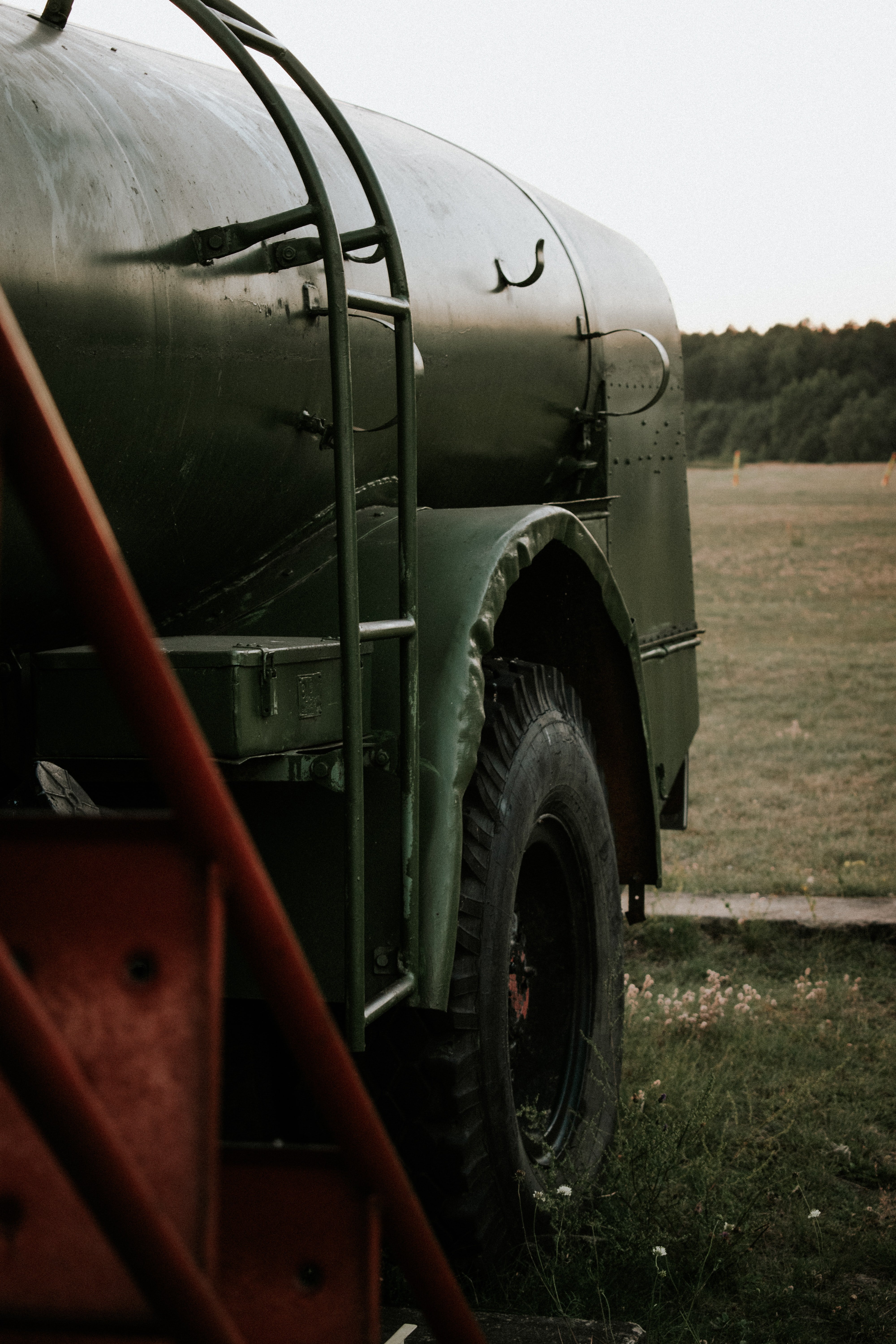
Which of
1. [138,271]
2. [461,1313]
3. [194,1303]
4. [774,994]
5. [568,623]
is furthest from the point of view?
[774,994]

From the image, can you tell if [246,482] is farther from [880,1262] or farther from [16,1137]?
[880,1262]

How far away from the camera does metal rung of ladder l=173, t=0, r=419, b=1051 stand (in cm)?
193

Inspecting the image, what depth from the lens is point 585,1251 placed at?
9.57 feet

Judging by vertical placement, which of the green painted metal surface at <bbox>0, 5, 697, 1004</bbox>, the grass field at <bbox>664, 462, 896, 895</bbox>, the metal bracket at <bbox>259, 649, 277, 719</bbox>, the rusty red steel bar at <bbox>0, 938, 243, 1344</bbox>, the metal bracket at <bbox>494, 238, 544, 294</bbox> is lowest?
the grass field at <bbox>664, 462, 896, 895</bbox>

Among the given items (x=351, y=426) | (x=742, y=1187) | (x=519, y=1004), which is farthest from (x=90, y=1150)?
(x=742, y=1187)

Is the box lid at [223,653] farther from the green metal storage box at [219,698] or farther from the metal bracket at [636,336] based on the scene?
the metal bracket at [636,336]

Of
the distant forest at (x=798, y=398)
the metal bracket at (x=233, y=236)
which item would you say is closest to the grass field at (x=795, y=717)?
the metal bracket at (x=233, y=236)

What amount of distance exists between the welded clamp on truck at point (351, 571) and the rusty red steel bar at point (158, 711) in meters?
0.39

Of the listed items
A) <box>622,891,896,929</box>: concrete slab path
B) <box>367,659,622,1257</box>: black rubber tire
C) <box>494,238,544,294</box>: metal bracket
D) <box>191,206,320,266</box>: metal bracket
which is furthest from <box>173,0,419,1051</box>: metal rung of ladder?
<box>622,891,896,929</box>: concrete slab path

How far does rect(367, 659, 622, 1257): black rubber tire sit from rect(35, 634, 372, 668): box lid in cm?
76

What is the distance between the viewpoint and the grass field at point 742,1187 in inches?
110

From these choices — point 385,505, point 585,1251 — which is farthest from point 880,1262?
point 385,505

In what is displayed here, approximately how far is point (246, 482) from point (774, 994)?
3.41 meters

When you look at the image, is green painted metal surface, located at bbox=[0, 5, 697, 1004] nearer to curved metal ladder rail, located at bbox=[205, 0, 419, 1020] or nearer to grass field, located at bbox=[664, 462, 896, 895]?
curved metal ladder rail, located at bbox=[205, 0, 419, 1020]
